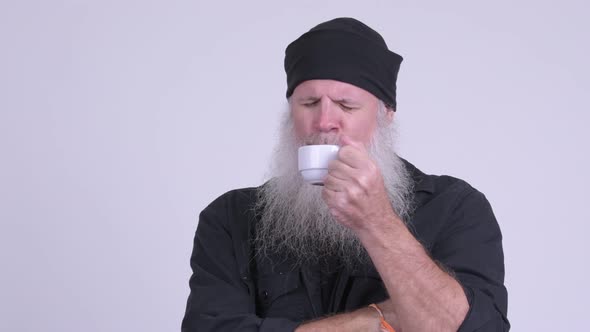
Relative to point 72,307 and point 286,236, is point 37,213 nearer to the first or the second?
point 72,307

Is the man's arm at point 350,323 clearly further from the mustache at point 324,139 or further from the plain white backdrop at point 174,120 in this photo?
the plain white backdrop at point 174,120

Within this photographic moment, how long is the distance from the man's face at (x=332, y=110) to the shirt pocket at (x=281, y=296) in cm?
48

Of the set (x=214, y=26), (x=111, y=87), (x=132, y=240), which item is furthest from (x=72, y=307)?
(x=214, y=26)

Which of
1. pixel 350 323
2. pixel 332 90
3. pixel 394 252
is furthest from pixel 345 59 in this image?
pixel 350 323

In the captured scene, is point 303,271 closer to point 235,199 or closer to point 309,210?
point 309,210

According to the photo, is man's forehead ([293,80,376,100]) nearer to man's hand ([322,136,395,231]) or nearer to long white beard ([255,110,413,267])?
Result: long white beard ([255,110,413,267])

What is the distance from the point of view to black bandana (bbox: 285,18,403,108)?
2.67m

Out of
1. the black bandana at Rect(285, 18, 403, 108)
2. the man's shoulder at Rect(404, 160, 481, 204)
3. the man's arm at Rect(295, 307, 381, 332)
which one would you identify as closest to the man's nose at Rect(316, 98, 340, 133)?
the black bandana at Rect(285, 18, 403, 108)

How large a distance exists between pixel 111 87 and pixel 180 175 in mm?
621

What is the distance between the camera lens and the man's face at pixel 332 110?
2574 millimetres

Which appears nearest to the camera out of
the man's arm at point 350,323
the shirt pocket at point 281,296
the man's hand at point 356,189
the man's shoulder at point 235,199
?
the man's hand at point 356,189

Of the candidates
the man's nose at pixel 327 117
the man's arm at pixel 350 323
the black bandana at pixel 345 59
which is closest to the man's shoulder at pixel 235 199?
the black bandana at pixel 345 59

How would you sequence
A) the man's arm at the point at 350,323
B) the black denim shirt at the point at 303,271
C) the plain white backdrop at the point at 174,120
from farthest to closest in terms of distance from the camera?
the plain white backdrop at the point at 174,120 → the black denim shirt at the point at 303,271 → the man's arm at the point at 350,323

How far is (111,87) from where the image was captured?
4.53 m
